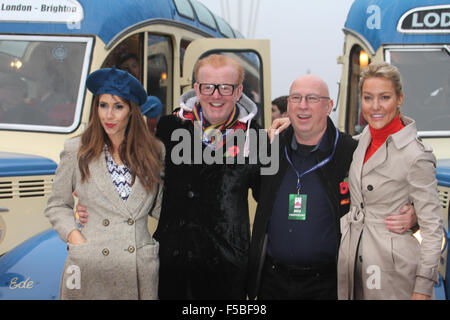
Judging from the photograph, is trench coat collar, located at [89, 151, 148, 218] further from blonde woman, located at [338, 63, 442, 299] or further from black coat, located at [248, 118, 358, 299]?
blonde woman, located at [338, 63, 442, 299]

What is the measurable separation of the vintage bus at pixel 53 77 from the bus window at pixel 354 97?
0.85 metres

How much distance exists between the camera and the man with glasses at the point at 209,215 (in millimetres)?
2393

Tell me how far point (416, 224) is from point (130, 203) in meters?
1.30

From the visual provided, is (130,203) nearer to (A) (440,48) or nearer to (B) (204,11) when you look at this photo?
(A) (440,48)

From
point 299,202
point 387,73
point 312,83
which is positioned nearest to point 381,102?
point 387,73

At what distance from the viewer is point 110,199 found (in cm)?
222

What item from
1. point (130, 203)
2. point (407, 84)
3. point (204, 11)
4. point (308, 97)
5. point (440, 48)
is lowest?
point (130, 203)

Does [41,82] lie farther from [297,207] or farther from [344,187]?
[344,187]

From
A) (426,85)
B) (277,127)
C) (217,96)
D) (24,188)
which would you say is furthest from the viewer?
(426,85)

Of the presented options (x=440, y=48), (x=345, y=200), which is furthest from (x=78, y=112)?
(x=440, y=48)

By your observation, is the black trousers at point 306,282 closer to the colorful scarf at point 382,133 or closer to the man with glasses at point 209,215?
the man with glasses at point 209,215

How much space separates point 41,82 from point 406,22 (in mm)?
2940

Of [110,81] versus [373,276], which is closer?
[373,276]

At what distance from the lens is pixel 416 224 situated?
210 centimetres
